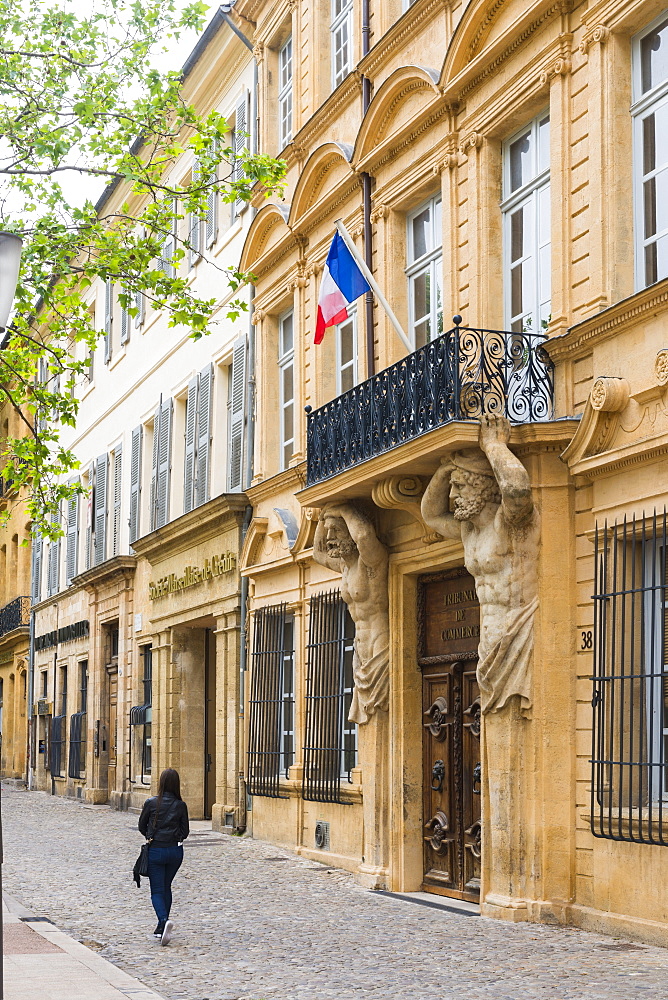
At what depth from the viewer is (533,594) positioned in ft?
38.4

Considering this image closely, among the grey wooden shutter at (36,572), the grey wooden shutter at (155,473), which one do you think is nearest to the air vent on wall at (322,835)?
the grey wooden shutter at (155,473)

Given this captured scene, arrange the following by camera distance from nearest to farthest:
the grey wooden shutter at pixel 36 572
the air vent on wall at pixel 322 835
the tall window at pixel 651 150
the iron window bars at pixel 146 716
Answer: the tall window at pixel 651 150, the air vent on wall at pixel 322 835, the iron window bars at pixel 146 716, the grey wooden shutter at pixel 36 572

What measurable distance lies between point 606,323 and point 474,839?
5.01 meters

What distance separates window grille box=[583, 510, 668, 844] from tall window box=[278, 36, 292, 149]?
10.8 m

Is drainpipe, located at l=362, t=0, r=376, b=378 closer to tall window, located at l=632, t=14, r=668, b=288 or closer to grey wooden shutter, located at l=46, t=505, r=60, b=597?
tall window, located at l=632, t=14, r=668, b=288

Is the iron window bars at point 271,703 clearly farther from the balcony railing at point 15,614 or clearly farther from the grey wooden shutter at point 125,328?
the balcony railing at point 15,614

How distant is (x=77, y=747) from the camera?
1259 inches

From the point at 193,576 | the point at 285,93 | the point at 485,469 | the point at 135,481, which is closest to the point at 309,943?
Answer: the point at 485,469

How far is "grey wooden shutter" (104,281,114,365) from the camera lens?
3172cm

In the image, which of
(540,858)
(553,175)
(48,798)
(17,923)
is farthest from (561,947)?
(48,798)

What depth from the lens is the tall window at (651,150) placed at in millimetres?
11039

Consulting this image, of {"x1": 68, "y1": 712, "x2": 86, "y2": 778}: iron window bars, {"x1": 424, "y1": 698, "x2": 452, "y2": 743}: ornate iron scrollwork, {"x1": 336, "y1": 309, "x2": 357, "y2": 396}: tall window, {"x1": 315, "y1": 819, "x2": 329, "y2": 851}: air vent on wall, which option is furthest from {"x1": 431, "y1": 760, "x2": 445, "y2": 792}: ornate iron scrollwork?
{"x1": 68, "y1": 712, "x2": 86, "y2": 778}: iron window bars

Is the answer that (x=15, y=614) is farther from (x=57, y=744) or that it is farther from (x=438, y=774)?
(x=438, y=774)

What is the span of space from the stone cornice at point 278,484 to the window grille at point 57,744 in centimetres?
1625
